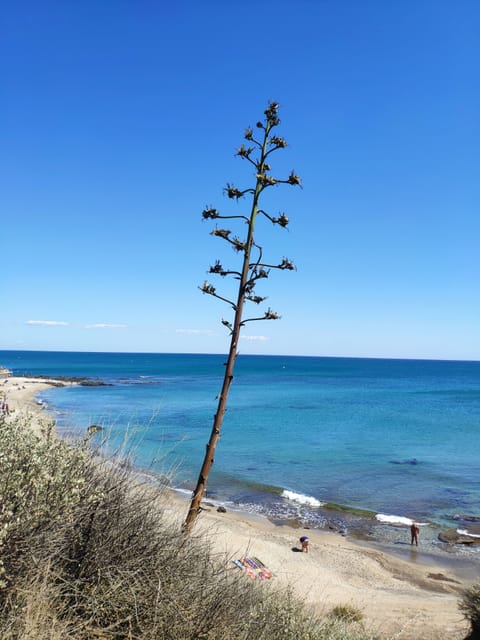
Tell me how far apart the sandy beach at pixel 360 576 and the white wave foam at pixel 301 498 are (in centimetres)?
336

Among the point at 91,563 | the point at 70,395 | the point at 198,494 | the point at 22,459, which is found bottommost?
the point at 70,395

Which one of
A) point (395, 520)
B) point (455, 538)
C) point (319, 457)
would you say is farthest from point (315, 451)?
point (455, 538)

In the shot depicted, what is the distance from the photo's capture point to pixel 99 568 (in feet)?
12.9

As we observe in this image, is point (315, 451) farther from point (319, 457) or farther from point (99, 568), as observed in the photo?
point (99, 568)

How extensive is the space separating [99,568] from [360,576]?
15275mm

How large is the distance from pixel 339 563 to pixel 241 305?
16515mm

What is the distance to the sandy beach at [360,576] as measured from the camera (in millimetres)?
11633

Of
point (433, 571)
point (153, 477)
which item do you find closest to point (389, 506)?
point (433, 571)

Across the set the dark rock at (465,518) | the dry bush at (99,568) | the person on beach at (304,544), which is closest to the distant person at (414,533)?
the dark rock at (465,518)

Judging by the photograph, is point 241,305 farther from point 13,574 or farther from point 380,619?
point 380,619

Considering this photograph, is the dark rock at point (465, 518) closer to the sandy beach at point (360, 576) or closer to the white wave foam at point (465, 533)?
the white wave foam at point (465, 533)

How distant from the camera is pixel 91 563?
4.00 metres

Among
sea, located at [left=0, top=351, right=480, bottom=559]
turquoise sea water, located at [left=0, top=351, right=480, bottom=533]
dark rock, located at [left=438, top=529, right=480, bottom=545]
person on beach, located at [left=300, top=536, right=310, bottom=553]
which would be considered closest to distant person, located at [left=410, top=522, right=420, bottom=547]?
sea, located at [left=0, top=351, right=480, bottom=559]

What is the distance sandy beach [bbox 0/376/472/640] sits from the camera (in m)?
11.6
